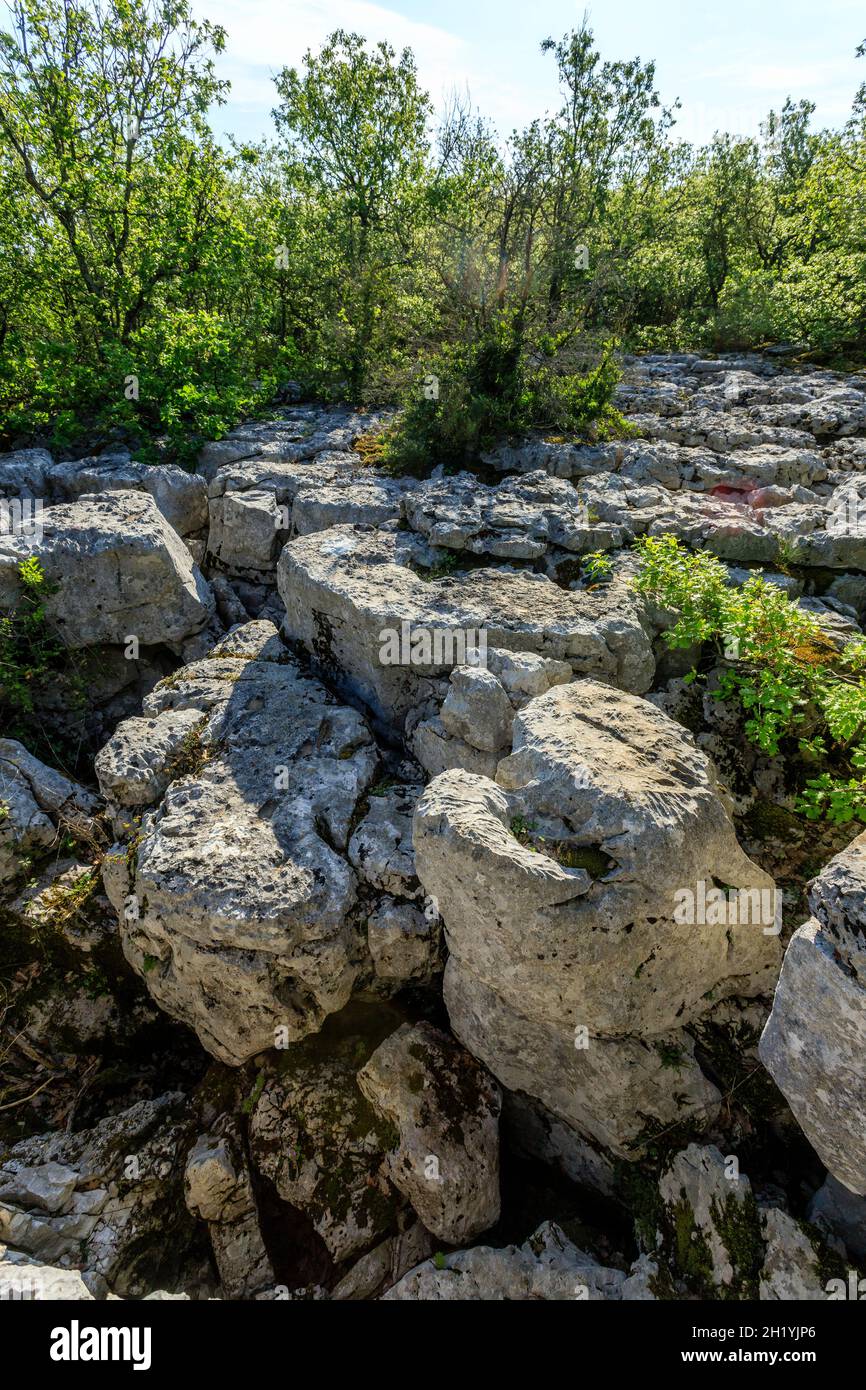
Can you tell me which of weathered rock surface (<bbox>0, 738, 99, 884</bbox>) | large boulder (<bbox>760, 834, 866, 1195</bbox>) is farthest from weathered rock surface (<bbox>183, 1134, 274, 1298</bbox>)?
large boulder (<bbox>760, 834, 866, 1195</bbox>)

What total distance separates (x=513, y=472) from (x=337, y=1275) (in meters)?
11.0

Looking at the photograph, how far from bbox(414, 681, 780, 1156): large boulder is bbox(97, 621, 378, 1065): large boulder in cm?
131

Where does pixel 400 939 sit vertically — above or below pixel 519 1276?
above

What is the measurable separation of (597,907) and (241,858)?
3174 millimetres

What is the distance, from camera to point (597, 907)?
4484 mm

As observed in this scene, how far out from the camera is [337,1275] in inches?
225

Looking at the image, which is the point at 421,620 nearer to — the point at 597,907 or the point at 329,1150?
the point at 597,907

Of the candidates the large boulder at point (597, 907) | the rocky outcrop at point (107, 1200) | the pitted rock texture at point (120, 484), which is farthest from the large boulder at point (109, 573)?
the rocky outcrop at point (107, 1200)

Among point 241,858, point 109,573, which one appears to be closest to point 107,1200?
point 241,858

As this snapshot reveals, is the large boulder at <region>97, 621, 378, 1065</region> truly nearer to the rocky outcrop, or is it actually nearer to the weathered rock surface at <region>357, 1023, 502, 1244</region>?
the weathered rock surface at <region>357, 1023, 502, 1244</region>

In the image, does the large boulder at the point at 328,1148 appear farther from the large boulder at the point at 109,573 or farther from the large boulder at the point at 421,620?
the large boulder at the point at 109,573

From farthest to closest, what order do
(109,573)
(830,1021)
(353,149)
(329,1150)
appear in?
(353,149), (109,573), (329,1150), (830,1021)

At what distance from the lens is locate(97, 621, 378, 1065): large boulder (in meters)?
5.46

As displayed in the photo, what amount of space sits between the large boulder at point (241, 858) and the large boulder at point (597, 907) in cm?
131
